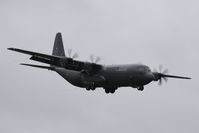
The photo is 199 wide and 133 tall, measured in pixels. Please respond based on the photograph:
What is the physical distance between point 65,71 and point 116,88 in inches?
A: 291

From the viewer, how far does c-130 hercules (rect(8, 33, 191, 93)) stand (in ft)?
197

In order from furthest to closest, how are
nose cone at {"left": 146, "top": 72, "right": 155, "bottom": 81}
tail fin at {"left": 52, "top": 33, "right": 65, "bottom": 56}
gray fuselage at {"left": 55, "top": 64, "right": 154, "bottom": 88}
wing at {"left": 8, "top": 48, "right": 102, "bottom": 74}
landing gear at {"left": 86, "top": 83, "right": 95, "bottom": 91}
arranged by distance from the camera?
tail fin at {"left": 52, "top": 33, "right": 65, "bottom": 56}, landing gear at {"left": 86, "top": 83, "right": 95, "bottom": 91}, wing at {"left": 8, "top": 48, "right": 102, "bottom": 74}, gray fuselage at {"left": 55, "top": 64, "right": 154, "bottom": 88}, nose cone at {"left": 146, "top": 72, "right": 155, "bottom": 81}

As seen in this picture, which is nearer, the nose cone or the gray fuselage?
the nose cone

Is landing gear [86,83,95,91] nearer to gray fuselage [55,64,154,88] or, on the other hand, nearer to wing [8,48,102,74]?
gray fuselage [55,64,154,88]

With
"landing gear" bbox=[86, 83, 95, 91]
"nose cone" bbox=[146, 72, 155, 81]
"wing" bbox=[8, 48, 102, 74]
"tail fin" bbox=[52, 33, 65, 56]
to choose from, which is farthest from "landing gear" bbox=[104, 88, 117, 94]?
"tail fin" bbox=[52, 33, 65, 56]

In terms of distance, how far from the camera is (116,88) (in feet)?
212

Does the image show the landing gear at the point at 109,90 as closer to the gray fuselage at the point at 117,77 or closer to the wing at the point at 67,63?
the gray fuselage at the point at 117,77

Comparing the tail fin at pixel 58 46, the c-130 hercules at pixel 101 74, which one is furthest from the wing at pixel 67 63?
the tail fin at pixel 58 46

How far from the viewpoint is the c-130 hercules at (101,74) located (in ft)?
197

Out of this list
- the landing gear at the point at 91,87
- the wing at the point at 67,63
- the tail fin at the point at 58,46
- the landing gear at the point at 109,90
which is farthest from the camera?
the tail fin at the point at 58,46

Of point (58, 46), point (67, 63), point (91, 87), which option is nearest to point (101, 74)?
point (91, 87)

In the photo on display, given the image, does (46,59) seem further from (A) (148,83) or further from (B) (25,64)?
(A) (148,83)

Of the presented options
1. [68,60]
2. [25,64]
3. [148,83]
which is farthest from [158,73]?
[25,64]

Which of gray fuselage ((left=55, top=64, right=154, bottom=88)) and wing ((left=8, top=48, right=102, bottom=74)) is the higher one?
wing ((left=8, top=48, right=102, bottom=74))
